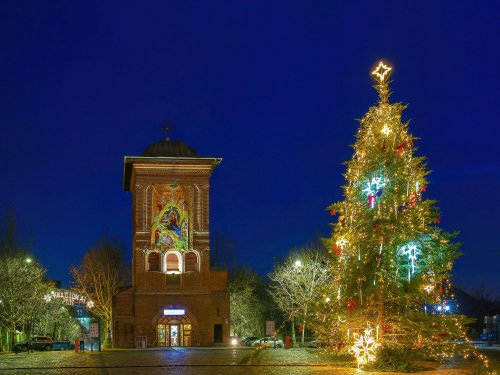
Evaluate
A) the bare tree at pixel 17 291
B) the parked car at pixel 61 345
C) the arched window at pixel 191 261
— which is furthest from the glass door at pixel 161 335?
the bare tree at pixel 17 291

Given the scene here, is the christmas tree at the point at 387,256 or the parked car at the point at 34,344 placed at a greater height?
the christmas tree at the point at 387,256

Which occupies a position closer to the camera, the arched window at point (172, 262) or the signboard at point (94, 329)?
the signboard at point (94, 329)

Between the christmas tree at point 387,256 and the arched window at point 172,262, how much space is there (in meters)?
39.7

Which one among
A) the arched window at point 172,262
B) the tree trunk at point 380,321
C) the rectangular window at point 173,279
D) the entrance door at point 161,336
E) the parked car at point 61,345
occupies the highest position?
the arched window at point 172,262

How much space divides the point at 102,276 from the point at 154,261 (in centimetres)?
1566

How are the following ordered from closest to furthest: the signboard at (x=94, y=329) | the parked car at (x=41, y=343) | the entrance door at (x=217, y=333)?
1. the signboard at (x=94, y=329)
2. the parked car at (x=41, y=343)
3. the entrance door at (x=217, y=333)

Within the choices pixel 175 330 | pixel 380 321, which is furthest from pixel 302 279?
pixel 380 321

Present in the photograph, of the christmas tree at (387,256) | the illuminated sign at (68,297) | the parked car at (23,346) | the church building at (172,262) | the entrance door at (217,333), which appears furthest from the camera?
the illuminated sign at (68,297)

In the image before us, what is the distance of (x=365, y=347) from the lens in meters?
25.9

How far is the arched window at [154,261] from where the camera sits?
6600 centimetres

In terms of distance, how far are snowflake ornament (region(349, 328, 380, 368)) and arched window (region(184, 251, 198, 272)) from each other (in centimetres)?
4089

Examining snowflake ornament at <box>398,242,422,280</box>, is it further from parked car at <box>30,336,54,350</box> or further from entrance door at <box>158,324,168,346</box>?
parked car at <box>30,336,54,350</box>

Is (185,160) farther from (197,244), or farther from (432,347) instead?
(432,347)

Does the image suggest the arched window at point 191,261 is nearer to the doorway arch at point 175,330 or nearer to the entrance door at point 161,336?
the doorway arch at point 175,330
